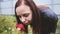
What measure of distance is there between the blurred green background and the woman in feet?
0.28

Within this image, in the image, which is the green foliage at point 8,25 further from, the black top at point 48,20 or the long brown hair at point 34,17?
the black top at point 48,20

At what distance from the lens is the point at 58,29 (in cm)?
243

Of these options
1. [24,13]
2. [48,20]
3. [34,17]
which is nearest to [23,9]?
[24,13]

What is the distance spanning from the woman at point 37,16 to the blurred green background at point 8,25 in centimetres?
9

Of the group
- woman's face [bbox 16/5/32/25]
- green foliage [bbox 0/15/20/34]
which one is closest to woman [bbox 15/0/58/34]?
woman's face [bbox 16/5/32/25]

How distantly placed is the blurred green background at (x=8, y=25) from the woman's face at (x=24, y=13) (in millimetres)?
99

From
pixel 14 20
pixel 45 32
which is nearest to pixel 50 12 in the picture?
pixel 45 32

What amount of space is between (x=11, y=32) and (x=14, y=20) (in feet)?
0.60

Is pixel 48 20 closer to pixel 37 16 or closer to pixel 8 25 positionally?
pixel 37 16

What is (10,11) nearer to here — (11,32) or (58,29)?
(11,32)

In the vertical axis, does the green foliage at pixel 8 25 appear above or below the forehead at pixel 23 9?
below

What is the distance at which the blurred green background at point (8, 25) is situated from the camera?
2393 mm

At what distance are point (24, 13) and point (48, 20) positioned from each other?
269 millimetres

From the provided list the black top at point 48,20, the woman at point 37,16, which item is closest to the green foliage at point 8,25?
the woman at point 37,16
